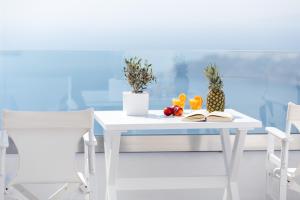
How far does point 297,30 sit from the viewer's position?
16.2 ft

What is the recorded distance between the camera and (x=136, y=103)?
4215mm

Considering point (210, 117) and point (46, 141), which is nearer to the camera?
point (46, 141)

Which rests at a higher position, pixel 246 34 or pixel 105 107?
pixel 246 34

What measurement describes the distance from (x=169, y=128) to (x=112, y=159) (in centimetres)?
42

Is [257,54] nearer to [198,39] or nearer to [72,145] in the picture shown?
[198,39]

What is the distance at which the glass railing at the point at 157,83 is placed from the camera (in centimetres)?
473

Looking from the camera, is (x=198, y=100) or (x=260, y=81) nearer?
(x=198, y=100)

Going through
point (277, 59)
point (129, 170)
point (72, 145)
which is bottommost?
point (129, 170)

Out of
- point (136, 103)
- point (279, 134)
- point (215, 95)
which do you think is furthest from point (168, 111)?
point (279, 134)

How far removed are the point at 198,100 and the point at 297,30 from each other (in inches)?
40.9

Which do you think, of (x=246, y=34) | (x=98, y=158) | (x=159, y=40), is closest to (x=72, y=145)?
(x=98, y=158)

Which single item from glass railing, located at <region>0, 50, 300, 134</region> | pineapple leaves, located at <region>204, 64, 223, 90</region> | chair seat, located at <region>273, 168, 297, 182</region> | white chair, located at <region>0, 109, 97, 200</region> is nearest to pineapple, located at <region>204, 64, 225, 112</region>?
pineapple leaves, located at <region>204, 64, 223, 90</region>

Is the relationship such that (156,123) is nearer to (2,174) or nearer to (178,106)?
(178,106)

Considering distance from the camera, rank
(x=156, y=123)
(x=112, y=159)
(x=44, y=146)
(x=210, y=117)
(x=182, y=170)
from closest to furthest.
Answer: (x=44, y=146) → (x=156, y=123) → (x=210, y=117) → (x=112, y=159) → (x=182, y=170)
